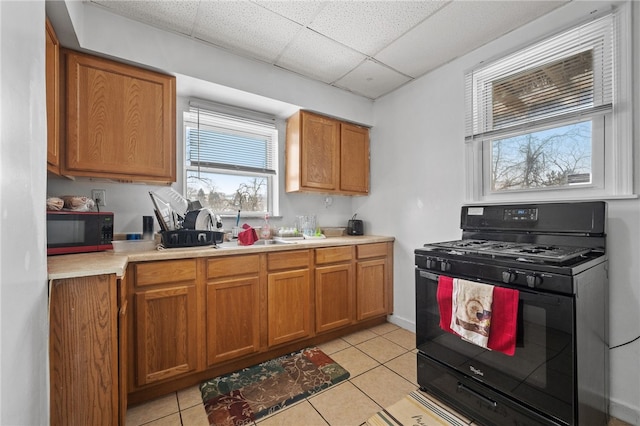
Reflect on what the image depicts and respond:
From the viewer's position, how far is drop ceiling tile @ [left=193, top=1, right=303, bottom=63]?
1.86 metres

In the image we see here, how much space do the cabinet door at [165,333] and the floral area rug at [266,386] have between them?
0.27 meters

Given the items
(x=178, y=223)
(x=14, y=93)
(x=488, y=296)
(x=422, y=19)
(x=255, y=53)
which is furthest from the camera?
(x=255, y=53)

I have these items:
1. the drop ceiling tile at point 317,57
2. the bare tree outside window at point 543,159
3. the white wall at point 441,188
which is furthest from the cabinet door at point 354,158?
the bare tree outside window at point 543,159

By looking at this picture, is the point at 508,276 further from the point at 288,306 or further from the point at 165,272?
the point at 165,272

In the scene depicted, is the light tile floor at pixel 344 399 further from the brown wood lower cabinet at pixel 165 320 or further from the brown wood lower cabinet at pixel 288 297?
the brown wood lower cabinet at pixel 288 297

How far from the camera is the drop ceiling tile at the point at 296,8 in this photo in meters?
1.81

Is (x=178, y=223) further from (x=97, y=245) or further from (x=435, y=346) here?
(x=435, y=346)

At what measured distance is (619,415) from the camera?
1602 mm

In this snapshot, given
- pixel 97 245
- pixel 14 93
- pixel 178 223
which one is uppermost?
pixel 14 93

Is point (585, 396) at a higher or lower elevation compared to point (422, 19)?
lower

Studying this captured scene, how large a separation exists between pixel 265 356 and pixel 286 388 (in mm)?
410

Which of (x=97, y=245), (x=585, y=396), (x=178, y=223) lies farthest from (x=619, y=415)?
(x=97, y=245)

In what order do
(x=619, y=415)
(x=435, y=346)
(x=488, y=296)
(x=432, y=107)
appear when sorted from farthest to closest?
(x=432, y=107), (x=435, y=346), (x=619, y=415), (x=488, y=296)

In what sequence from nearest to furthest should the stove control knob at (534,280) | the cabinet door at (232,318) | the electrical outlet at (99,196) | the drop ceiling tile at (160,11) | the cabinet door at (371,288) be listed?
the stove control knob at (534,280) → the drop ceiling tile at (160,11) → the cabinet door at (232,318) → the electrical outlet at (99,196) → the cabinet door at (371,288)
